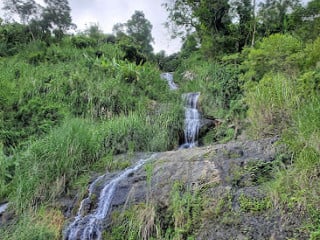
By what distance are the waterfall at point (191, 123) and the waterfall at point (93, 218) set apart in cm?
368

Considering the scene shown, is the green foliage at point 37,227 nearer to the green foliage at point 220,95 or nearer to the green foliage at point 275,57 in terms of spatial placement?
the green foliage at point 220,95

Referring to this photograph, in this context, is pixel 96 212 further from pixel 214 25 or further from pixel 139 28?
pixel 139 28

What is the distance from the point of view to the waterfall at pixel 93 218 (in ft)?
14.3

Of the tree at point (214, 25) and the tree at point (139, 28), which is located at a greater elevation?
the tree at point (139, 28)

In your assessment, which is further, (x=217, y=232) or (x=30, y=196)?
(x=30, y=196)

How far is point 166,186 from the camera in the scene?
464 cm

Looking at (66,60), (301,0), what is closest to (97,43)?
(66,60)

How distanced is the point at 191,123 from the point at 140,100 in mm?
1857

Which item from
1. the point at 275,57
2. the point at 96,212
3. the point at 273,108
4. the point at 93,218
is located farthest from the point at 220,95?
the point at 93,218

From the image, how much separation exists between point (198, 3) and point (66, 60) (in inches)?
271

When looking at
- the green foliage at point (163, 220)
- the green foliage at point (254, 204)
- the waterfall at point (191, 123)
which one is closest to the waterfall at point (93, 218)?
the green foliage at point (163, 220)

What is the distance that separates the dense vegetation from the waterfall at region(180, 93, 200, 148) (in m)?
0.29

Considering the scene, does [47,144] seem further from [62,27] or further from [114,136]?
[62,27]

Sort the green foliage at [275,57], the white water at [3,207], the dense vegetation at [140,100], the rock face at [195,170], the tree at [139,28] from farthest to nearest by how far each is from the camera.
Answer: the tree at [139,28]
the green foliage at [275,57]
the white water at [3,207]
the rock face at [195,170]
the dense vegetation at [140,100]
